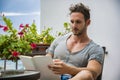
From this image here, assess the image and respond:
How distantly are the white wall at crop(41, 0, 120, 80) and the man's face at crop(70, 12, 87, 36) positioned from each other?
8.35 feet

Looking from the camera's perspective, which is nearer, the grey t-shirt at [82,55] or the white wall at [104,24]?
the grey t-shirt at [82,55]

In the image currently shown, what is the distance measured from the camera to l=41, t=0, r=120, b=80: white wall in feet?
14.9

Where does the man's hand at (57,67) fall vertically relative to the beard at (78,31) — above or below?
below

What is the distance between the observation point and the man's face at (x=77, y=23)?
6.40 feet

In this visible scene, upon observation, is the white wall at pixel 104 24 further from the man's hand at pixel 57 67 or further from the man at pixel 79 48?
the man's hand at pixel 57 67

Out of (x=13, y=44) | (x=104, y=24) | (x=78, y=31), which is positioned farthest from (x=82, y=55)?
(x=104, y=24)

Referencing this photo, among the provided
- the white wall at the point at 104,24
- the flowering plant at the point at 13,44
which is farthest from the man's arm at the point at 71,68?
the white wall at the point at 104,24

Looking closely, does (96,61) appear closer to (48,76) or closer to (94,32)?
(48,76)

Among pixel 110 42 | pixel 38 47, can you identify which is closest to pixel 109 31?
pixel 110 42

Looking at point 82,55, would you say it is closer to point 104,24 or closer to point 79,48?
point 79,48

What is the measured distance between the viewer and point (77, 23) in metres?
1.97

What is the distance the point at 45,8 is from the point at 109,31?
1.27 meters

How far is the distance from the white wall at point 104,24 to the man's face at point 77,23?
8.35 feet

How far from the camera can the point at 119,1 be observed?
15.4 feet
